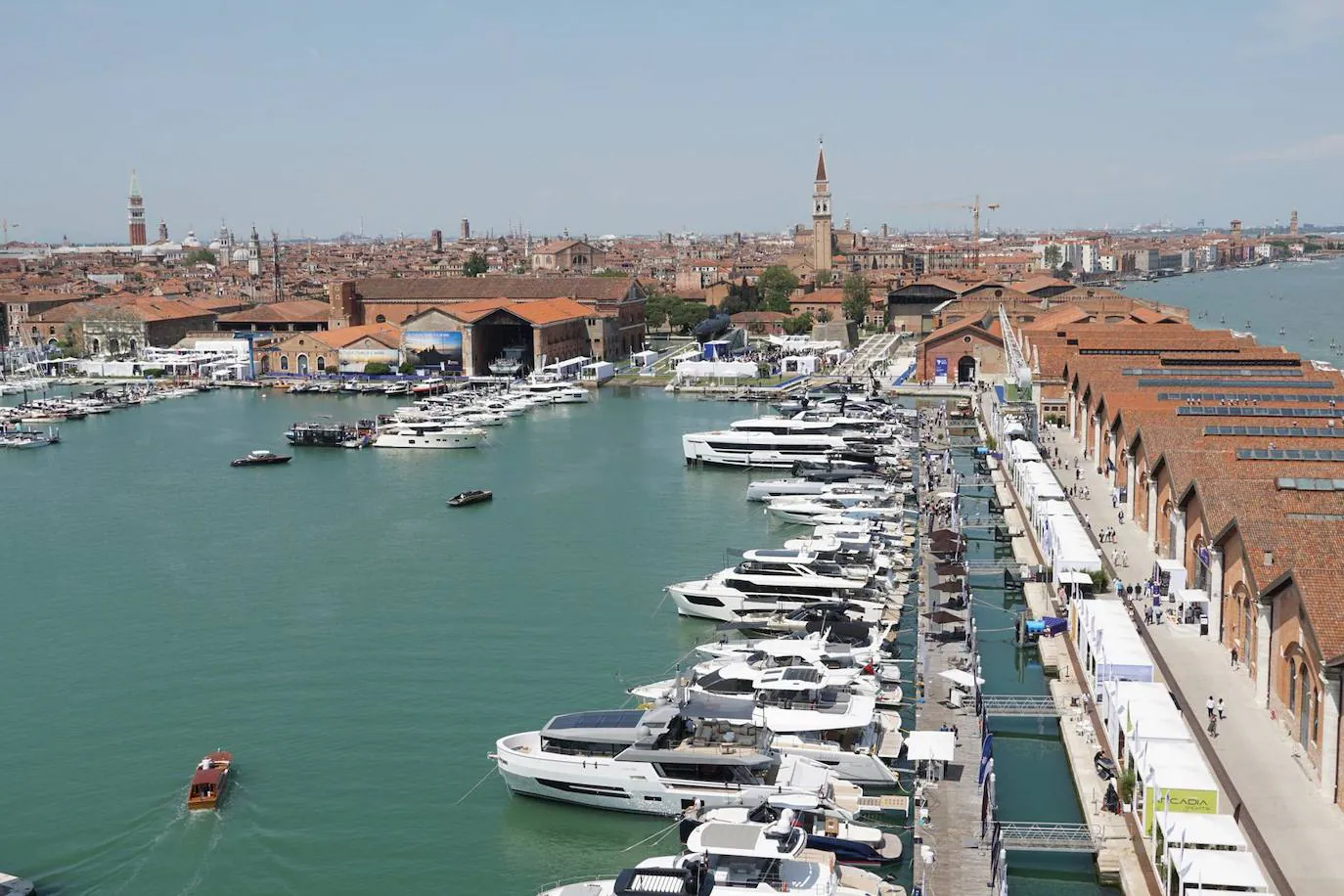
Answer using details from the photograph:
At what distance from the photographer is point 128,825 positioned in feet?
29.9

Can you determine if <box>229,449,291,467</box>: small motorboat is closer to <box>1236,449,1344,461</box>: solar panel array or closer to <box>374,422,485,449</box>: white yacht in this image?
<box>374,422,485,449</box>: white yacht

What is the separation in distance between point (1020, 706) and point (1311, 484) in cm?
345

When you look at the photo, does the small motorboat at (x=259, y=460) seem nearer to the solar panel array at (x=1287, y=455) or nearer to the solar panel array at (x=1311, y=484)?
the solar panel array at (x=1287, y=455)

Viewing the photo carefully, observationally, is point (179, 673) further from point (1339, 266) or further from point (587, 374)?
point (1339, 266)

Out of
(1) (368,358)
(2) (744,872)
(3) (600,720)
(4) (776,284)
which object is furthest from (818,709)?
(4) (776,284)

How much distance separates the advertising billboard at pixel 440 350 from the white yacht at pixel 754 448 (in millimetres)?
13374

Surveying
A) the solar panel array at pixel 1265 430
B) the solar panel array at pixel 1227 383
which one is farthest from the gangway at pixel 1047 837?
the solar panel array at pixel 1227 383

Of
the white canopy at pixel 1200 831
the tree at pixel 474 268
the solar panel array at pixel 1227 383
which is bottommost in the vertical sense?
the white canopy at pixel 1200 831

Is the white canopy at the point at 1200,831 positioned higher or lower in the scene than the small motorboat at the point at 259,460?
lower

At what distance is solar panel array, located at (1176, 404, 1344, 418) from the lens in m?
16.4

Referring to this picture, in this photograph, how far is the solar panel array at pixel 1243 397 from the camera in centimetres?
1775

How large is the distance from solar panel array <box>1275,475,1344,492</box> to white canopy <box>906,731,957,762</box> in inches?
173

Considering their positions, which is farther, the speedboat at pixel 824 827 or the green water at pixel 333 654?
the green water at pixel 333 654

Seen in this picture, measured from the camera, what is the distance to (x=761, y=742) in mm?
9344
